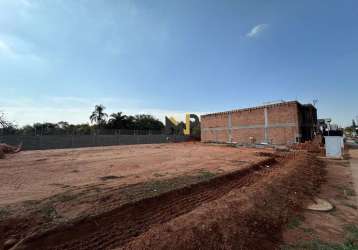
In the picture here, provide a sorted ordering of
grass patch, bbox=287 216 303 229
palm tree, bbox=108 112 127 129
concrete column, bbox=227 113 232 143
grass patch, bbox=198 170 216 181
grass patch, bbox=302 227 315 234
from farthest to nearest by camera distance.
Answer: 1. palm tree, bbox=108 112 127 129
2. concrete column, bbox=227 113 232 143
3. grass patch, bbox=198 170 216 181
4. grass patch, bbox=287 216 303 229
5. grass patch, bbox=302 227 315 234

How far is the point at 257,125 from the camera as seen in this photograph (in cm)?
2653

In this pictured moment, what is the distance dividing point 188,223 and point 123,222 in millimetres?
1394

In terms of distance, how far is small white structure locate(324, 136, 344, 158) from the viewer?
14.3 metres

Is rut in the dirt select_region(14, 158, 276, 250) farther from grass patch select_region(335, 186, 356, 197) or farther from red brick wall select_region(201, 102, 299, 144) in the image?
red brick wall select_region(201, 102, 299, 144)

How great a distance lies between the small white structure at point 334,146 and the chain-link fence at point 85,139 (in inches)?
1176

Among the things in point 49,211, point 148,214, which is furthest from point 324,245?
point 49,211

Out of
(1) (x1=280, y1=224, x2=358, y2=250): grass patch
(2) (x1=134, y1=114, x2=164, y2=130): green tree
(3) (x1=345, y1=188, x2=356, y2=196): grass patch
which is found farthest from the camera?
(2) (x1=134, y1=114, x2=164, y2=130): green tree

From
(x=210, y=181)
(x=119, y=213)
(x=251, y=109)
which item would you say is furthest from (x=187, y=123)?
(x=119, y=213)

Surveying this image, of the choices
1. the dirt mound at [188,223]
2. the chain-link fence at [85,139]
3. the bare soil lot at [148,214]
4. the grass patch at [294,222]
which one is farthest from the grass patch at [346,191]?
the chain-link fence at [85,139]

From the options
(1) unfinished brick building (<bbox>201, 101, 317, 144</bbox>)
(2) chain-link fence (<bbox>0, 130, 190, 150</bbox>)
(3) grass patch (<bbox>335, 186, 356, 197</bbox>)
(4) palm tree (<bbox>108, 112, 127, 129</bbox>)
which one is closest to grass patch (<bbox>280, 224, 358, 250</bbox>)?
(3) grass patch (<bbox>335, 186, 356, 197</bbox>)

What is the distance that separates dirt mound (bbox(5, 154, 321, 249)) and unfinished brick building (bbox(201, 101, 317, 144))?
19.0m

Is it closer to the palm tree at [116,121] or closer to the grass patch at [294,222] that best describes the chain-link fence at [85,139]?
the palm tree at [116,121]

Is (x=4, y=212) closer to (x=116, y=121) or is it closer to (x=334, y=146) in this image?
(x=334, y=146)

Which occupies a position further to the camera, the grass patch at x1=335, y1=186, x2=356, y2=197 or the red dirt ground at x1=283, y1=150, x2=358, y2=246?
the grass patch at x1=335, y1=186, x2=356, y2=197
